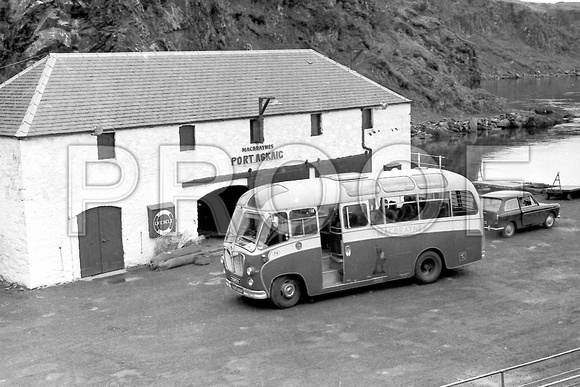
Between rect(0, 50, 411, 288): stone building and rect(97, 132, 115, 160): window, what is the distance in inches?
1.5

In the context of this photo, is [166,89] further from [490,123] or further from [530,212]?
[490,123]

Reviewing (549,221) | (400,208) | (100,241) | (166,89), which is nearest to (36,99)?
(166,89)

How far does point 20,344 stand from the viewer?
17.7m

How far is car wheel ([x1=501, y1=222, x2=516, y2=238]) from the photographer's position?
88.0 ft

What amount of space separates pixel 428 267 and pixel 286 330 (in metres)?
5.92

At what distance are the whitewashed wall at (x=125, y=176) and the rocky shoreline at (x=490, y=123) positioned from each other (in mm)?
47703

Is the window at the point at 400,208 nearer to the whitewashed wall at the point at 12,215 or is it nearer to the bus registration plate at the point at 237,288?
the bus registration plate at the point at 237,288

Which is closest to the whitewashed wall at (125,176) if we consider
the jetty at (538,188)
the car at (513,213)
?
the car at (513,213)

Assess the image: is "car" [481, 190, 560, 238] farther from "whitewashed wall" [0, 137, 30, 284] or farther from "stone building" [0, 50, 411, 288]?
"whitewashed wall" [0, 137, 30, 284]

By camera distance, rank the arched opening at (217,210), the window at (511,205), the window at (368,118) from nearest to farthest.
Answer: the window at (511,205)
the arched opening at (217,210)
the window at (368,118)

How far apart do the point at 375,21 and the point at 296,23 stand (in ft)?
50.7

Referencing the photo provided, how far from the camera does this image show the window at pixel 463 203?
2172cm

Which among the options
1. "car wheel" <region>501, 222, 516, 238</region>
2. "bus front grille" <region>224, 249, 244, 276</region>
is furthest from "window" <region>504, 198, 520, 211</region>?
"bus front grille" <region>224, 249, 244, 276</region>

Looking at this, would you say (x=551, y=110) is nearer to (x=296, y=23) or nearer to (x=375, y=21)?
(x=375, y=21)
